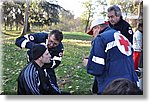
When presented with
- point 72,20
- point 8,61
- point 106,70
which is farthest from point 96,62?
point 8,61

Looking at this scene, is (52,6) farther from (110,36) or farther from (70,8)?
(110,36)

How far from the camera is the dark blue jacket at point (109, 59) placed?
16.3 feet

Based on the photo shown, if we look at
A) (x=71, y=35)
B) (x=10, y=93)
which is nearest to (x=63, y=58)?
(x=71, y=35)

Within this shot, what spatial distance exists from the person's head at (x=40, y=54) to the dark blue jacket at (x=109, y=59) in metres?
0.36

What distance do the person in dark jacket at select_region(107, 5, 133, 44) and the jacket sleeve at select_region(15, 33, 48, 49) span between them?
1.87 ft

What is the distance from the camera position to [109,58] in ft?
16.3

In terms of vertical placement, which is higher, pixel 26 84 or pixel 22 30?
pixel 22 30

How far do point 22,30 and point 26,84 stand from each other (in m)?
0.46

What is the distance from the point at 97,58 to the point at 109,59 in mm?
101

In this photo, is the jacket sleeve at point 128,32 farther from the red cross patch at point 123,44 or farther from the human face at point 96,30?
the human face at point 96,30

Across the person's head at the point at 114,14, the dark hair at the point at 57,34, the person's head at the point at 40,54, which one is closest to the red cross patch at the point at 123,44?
the person's head at the point at 114,14

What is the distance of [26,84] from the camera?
4996 millimetres

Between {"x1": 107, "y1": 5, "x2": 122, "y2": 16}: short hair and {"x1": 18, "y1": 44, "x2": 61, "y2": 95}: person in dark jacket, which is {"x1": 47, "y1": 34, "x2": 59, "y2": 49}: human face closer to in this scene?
{"x1": 18, "y1": 44, "x2": 61, "y2": 95}: person in dark jacket

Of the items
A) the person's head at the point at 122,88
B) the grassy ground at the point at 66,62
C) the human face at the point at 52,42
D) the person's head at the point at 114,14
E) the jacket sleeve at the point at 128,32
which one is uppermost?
the person's head at the point at 114,14
